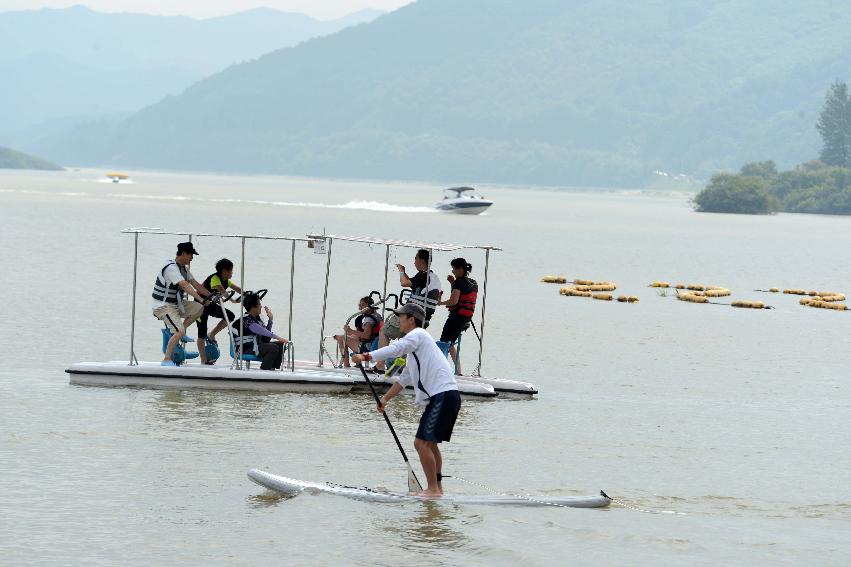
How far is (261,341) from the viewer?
2277 cm

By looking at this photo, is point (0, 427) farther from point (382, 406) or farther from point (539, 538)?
point (539, 538)

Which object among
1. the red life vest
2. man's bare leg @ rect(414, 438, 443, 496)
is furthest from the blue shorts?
the red life vest

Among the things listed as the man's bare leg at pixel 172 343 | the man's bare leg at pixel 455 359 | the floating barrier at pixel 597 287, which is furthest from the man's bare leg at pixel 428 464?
the floating barrier at pixel 597 287

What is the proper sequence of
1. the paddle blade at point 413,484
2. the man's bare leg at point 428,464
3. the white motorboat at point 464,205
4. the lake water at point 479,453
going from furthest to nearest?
the white motorboat at point 464,205
the paddle blade at point 413,484
the man's bare leg at point 428,464
the lake water at point 479,453

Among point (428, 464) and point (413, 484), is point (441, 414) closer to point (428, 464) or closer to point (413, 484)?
point (428, 464)

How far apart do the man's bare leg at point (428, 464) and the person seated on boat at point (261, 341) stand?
6.91 meters

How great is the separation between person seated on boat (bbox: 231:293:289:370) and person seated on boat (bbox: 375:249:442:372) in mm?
1623

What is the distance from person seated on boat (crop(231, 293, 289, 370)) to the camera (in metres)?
22.3

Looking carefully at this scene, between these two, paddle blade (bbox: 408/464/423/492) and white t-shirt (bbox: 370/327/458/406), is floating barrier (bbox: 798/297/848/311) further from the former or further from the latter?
white t-shirt (bbox: 370/327/458/406)

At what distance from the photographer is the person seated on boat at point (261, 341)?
878 inches

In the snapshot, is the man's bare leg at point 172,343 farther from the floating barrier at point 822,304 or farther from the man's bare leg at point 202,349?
the floating barrier at point 822,304

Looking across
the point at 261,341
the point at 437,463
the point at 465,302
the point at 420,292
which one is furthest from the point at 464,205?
the point at 437,463

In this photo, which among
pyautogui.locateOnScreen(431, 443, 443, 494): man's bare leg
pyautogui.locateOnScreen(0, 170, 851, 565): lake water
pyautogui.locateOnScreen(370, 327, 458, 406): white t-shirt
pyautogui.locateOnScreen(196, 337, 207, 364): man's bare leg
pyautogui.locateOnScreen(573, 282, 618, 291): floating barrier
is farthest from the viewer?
pyautogui.locateOnScreen(573, 282, 618, 291): floating barrier

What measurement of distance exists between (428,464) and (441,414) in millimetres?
816
